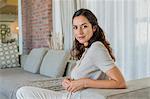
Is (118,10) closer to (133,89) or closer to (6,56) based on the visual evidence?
(133,89)

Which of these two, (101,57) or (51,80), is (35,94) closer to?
(101,57)

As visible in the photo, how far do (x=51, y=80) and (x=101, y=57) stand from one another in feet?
4.74

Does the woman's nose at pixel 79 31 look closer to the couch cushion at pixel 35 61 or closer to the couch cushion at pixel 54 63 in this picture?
the couch cushion at pixel 54 63

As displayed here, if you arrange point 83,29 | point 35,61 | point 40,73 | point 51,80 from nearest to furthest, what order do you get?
point 83,29 < point 51,80 < point 40,73 < point 35,61

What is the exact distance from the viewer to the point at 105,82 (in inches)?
62.2

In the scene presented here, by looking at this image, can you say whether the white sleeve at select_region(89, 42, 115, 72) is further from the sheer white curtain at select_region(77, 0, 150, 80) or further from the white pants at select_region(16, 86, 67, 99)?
the sheer white curtain at select_region(77, 0, 150, 80)

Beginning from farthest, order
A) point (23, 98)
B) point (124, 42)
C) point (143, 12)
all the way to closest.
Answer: point (124, 42), point (143, 12), point (23, 98)

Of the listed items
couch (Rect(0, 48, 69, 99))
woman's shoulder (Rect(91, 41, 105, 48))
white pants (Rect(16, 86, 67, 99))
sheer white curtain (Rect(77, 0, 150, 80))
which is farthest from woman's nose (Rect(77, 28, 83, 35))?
sheer white curtain (Rect(77, 0, 150, 80))

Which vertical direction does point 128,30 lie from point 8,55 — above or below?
above

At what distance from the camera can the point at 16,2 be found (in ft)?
18.4

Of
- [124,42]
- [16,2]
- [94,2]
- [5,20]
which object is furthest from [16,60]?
[124,42]

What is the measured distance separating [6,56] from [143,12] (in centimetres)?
271

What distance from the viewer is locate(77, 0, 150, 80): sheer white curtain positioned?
2.85m

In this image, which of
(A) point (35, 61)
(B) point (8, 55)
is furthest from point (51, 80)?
→ (B) point (8, 55)
